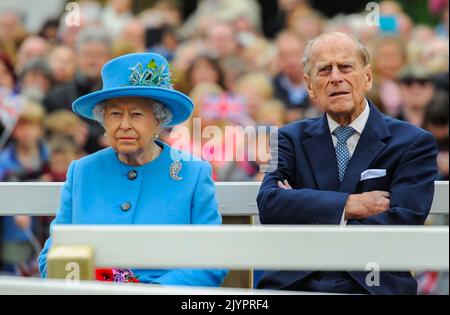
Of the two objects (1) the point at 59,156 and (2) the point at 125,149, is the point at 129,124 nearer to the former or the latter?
(2) the point at 125,149

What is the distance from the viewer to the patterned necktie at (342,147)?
4039 mm

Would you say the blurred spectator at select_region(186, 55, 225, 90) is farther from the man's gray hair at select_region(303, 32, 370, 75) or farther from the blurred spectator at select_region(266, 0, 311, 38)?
the man's gray hair at select_region(303, 32, 370, 75)

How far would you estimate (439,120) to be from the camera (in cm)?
648

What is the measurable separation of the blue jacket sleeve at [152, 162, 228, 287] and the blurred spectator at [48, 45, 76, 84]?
3.15m

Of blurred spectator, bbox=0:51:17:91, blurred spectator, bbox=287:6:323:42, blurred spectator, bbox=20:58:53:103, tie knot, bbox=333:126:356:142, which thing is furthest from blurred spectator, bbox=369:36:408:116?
tie knot, bbox=333:126:356:142

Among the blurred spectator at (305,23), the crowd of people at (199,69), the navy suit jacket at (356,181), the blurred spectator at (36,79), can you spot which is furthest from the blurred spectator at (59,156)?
the navy suit jacket at (356,181)

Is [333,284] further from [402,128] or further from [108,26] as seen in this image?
[108,26]

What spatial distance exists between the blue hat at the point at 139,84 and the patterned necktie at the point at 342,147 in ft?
1.92

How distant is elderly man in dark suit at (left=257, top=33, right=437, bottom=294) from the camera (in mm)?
3854

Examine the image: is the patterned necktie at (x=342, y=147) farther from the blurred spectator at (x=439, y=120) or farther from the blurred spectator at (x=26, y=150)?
the blurred spectator at (x=26, y=150)

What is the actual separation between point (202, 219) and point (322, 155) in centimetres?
53

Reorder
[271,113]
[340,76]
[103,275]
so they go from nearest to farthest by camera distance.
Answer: [103,275], [340,76], [271,113]

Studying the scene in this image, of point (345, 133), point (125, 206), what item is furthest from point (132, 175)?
point (345, 133)
